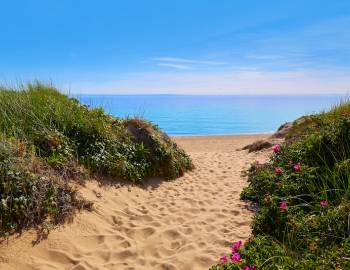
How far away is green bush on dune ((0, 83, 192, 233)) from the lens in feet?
19.2

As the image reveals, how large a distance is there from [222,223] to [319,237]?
7.27 feet

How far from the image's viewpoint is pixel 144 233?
20.7 feet

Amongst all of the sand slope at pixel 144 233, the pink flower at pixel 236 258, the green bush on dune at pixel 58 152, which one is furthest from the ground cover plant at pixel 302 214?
the green bush on dune at pixel 58 152

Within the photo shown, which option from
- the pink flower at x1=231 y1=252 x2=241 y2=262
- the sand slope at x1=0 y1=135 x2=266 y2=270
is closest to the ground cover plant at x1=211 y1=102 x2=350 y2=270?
the pink flower at x1=231 y1=252 x2=241 y2=262

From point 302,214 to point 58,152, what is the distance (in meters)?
5.00

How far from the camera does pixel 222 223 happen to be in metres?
6.70

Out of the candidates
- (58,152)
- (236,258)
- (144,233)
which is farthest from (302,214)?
(58,152)

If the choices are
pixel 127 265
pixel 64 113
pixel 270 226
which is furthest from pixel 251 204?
pixel 64 113

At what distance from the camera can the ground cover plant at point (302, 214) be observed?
427 cm

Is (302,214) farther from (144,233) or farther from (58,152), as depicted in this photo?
(58,152)

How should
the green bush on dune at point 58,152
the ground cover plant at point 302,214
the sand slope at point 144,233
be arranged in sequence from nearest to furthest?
the ground cover plant at point 302,214, the sand slope at point 144,233, the green bush on dune at point 58,152

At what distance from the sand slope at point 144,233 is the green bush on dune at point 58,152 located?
0.44 meters

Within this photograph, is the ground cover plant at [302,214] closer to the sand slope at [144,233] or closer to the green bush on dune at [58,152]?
the sand slope at [144,233]

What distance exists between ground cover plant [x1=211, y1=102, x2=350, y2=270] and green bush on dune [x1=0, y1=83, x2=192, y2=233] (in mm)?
2872
